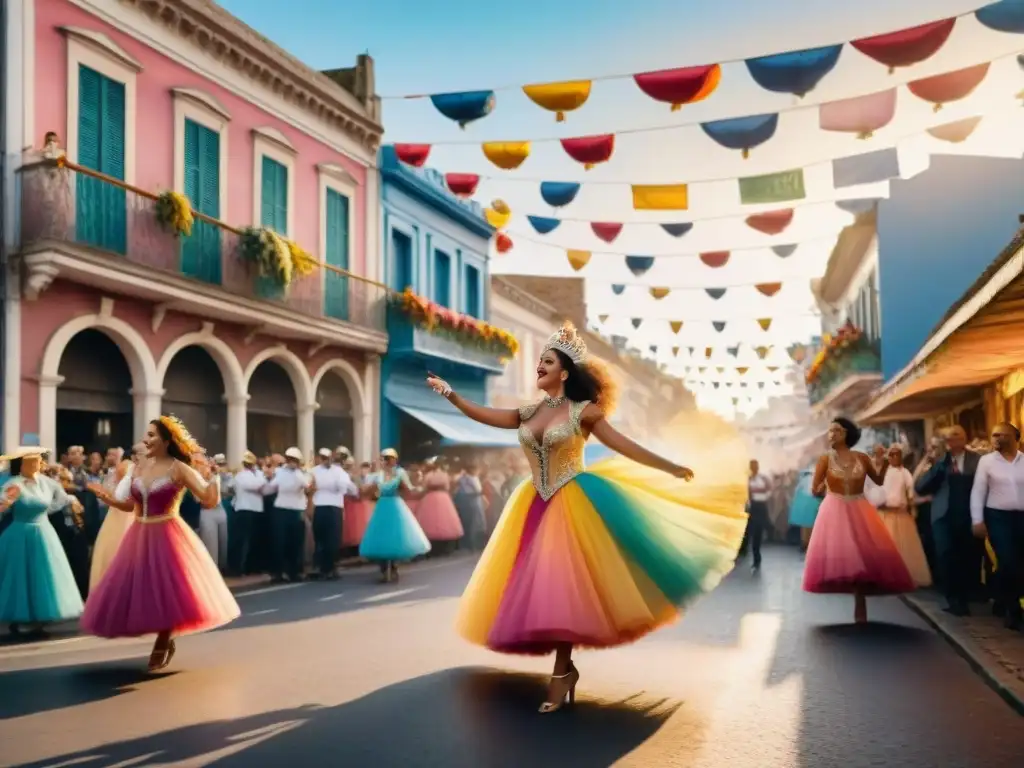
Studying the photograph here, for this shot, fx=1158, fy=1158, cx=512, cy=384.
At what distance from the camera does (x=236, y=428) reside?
21.4m

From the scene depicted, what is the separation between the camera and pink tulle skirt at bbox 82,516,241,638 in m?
7.98

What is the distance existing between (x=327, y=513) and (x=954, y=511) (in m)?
9.05

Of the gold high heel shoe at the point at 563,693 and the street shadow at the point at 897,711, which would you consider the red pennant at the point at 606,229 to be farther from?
the gold high heel shoe at the point at 563,693

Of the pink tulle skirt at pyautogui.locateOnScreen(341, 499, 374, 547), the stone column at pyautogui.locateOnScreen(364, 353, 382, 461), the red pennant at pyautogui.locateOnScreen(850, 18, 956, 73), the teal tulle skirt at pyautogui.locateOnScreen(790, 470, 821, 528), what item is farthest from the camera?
the stone column at pyautogui.locateOnScreen(364, 353, 382, 461)

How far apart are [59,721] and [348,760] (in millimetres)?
2081

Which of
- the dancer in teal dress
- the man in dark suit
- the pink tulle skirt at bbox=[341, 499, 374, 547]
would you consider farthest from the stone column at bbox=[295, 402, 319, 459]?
the man in dark suit

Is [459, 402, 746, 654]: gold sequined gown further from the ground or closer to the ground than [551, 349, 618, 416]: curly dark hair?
closer to the ground

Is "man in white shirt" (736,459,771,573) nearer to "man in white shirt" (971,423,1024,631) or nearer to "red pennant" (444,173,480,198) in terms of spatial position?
"red pennant" (444,173,480,198)

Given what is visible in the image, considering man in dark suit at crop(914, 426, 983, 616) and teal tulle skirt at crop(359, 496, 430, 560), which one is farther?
teal tulle skirt at crop(359, 496, 430, 560)

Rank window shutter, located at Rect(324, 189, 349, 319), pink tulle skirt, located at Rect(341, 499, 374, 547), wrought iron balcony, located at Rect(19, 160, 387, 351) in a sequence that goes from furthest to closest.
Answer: window shutter, located at Rect(324, 189, 349, 319), pink tulle skirt, located at Rect(341, 499, 374, 547), wrought iron balcony, located at Rect(19, 160, 387, 351)

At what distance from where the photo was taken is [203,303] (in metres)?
19.2

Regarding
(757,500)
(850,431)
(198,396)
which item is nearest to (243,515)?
(198,396)

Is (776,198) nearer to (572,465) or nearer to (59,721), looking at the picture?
(572,465)

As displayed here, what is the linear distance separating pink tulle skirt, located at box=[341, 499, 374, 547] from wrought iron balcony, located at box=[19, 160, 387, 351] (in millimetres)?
3861
